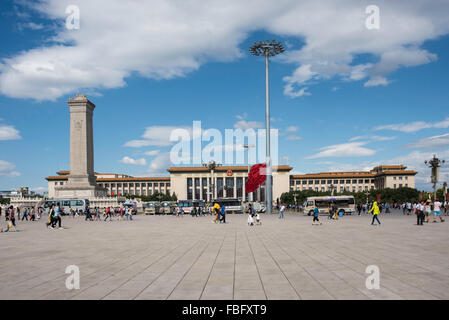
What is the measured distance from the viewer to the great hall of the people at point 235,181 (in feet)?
408

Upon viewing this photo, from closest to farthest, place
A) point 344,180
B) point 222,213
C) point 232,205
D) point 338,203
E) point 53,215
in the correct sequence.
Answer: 1. point 53,215
2. point 222,213
3. point 338,203
4. point 232,205
5. point 344,180

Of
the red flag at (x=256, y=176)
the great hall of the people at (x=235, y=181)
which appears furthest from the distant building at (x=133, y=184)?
the red flag at (x=256, y=176)

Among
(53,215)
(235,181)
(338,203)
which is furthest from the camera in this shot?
(235,181)

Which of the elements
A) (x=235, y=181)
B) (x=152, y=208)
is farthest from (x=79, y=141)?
(x=235, y=181)

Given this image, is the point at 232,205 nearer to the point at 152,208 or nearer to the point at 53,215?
the point at 152,208

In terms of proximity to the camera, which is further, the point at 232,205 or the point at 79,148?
the point at 79,148

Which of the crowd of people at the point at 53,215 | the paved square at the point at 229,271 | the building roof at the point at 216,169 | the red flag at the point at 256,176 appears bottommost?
the crowd of people at the point at 53,215

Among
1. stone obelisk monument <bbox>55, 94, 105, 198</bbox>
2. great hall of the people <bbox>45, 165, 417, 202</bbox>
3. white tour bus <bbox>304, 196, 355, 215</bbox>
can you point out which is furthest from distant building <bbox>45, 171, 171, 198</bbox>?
white tour bus <bbox>304, 196, 355, 215</bbox>

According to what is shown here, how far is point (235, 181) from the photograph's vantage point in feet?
414

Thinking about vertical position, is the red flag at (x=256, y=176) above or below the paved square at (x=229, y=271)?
above

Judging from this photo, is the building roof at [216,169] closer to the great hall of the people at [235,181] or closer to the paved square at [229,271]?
the great hall of the people at [235,181]

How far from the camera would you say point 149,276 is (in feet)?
26.5

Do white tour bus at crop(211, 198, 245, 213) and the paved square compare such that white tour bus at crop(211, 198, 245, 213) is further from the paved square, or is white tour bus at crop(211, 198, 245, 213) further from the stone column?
the paved square

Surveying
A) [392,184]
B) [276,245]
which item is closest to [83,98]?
[276,245]
